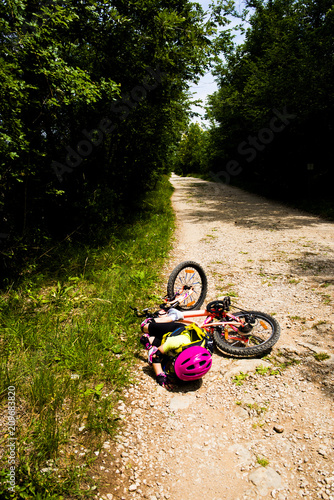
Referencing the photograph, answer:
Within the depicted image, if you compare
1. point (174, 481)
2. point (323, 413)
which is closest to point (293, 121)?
point (323, 413)

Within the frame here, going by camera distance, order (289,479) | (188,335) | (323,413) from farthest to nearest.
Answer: (188,335) → (323,413) → (289,479)

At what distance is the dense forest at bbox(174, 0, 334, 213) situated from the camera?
12398 mm

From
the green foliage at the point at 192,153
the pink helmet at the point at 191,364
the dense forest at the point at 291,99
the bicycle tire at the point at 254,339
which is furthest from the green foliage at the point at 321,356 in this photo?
the green foliage at the point at 192,153

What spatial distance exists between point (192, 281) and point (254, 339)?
1577 mm

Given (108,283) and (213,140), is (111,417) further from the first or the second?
(213,140)

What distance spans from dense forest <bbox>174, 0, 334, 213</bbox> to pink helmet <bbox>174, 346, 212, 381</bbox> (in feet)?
32.7

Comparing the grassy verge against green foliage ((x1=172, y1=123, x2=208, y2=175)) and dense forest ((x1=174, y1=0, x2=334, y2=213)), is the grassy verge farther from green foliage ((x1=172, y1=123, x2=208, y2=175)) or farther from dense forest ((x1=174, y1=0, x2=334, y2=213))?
green foliage ((x1=172, y1=123, x2=208, y2=175))

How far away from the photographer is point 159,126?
8703 millimetres

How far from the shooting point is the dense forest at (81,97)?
396 cm

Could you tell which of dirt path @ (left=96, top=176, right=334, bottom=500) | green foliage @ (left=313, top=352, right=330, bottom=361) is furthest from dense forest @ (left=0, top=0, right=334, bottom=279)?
green foliage @ (left=313, top=352, right=330, bottom=361)

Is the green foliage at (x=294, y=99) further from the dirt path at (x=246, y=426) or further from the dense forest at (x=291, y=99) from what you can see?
the dirt path at (x=246, y=426)

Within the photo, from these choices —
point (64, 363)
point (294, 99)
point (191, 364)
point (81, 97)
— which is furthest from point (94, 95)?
point (294, 99)

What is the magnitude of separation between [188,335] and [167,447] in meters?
1.20

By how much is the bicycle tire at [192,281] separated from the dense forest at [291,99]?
26.5 ft
